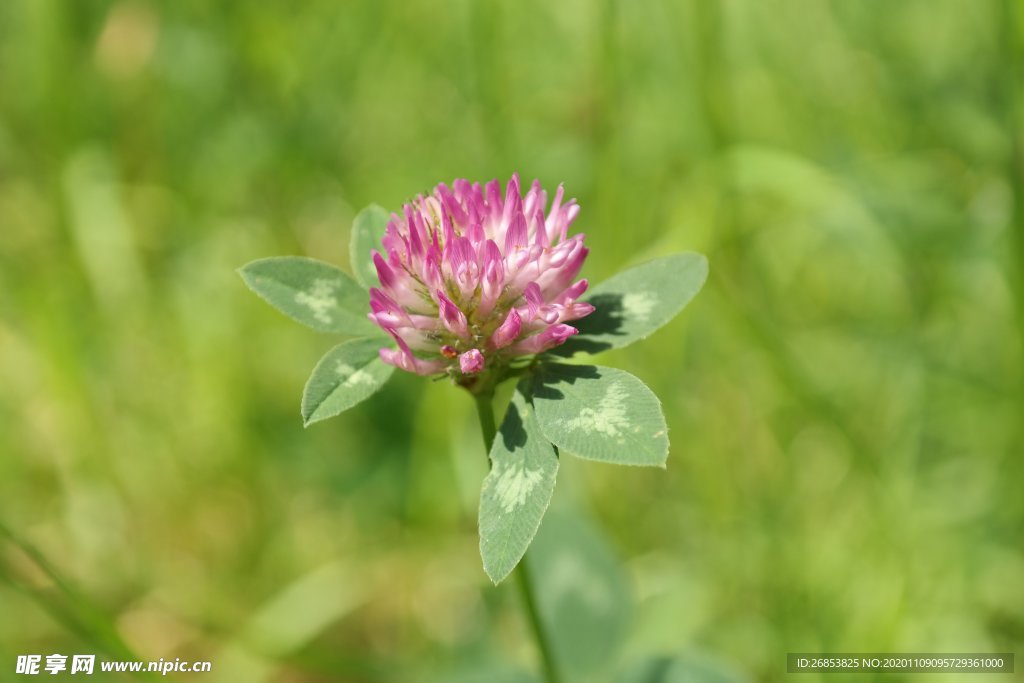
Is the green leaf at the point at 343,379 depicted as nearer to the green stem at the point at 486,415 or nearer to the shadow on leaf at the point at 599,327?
the green stem at the point at 486,415

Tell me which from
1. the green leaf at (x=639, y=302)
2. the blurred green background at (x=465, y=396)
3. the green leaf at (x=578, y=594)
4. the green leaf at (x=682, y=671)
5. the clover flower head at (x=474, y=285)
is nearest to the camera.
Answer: the clover flower head at (x=474, y=285)

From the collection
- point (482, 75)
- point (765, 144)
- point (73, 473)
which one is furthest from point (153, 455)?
point (765, 144)

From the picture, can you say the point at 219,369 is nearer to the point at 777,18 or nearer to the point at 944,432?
the point at 944,432

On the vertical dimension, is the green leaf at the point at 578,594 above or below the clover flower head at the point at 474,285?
below

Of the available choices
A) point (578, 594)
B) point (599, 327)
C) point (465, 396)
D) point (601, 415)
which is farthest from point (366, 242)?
point (465, 396)

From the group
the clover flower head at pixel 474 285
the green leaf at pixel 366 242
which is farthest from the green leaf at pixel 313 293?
the clover flower head at pixel 474 285

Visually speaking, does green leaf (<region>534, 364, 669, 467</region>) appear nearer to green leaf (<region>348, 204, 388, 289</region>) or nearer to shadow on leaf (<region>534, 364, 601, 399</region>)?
shadow on leaf (<region>534, 364, 601, 399</region>)

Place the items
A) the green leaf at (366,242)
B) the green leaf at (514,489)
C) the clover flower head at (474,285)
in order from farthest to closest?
the green leaf at (366,242), the clover flower head at (474,285), the green leaf at (514,489)
